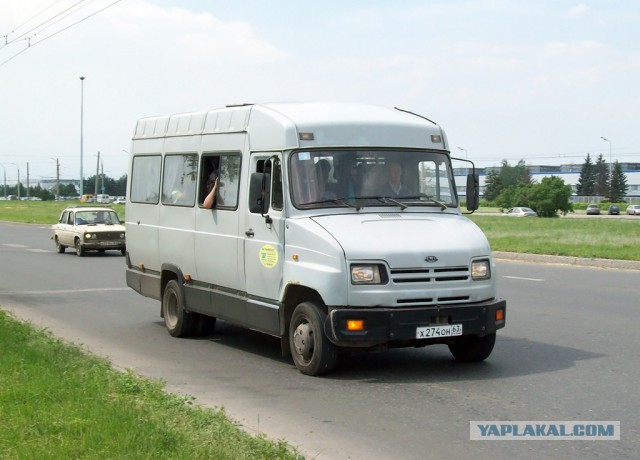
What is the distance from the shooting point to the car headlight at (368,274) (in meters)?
8.78

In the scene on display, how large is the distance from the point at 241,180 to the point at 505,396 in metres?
3.90

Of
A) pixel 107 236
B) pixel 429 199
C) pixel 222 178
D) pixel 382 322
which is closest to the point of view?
pixel 382 322

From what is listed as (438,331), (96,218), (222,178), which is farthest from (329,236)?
(96,218)

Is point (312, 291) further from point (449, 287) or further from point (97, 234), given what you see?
point (97, 234)

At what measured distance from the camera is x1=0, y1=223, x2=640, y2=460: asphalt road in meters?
6.78

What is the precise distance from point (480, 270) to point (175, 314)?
4.49 meters

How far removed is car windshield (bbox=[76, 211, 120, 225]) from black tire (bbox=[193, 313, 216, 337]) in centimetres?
1884

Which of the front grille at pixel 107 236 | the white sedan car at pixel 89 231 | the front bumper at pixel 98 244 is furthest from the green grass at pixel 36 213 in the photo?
the front bumper at pixel 98 244

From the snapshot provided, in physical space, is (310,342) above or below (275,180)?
below

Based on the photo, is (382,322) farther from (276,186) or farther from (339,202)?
(276,186)

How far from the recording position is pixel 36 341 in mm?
10453

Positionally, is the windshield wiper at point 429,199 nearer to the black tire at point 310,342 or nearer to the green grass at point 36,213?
the black tire at point 310,342

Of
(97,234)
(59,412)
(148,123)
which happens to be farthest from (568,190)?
(59,412)

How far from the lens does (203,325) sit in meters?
Result: 12.1
